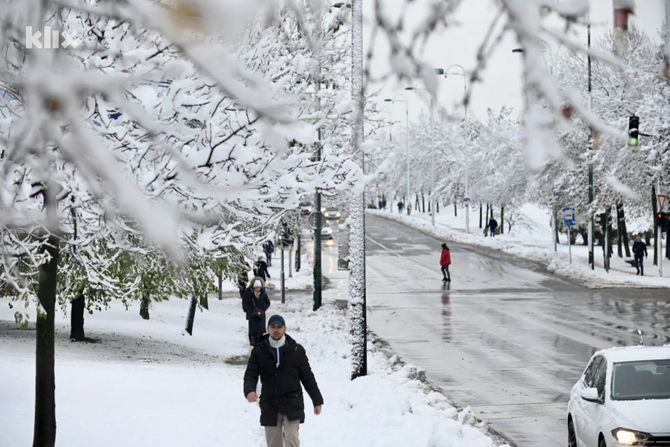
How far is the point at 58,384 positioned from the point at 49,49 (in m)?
11.9

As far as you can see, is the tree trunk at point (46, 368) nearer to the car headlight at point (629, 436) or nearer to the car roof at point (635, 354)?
the car headlight at point (629, 436)

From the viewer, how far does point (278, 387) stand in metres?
9.64

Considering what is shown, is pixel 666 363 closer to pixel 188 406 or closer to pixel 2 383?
pixel 188 406

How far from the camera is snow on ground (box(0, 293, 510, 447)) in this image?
11664mm

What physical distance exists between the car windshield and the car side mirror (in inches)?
7.8

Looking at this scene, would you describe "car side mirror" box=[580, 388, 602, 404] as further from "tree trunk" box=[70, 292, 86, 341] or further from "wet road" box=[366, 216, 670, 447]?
"tree trunk" box=[70, 292, 86, 341]

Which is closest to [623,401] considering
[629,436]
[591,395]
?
[591,395]

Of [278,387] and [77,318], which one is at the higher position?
[278,387]

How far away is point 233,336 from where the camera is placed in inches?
983

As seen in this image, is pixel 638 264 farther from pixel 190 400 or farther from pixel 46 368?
pixel 46 368

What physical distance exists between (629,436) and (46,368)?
19.1 ft

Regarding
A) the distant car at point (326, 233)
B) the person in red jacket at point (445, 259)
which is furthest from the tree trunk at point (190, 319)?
the distant car at point (326, 233)

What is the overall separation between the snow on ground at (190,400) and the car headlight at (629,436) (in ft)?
6.72

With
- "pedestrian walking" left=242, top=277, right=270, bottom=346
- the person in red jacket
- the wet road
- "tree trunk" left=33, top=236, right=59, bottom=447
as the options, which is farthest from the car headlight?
the person in red jacket
